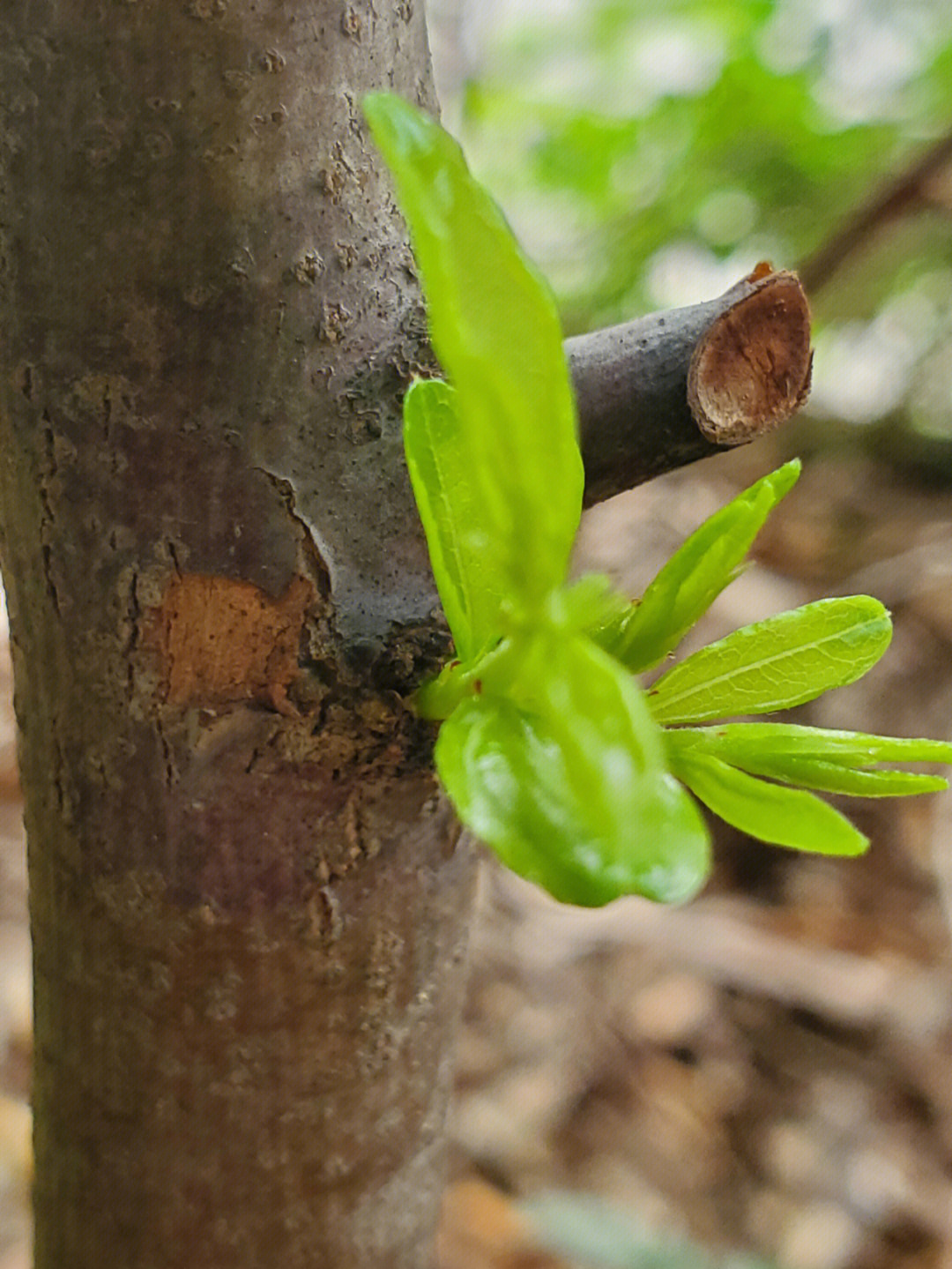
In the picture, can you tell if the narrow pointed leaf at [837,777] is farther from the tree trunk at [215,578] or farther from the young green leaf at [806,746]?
the tree trunk at [215,578]

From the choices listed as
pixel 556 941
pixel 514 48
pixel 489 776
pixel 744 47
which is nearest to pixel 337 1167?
pixel 489 776

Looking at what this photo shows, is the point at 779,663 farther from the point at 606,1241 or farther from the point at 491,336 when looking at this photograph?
the point at 606,1241

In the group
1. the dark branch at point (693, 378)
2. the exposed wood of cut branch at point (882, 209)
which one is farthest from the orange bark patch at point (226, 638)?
the exposed wood of cut branch at point (882, 209)

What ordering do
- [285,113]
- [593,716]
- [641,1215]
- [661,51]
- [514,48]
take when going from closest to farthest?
[593,716] < [285,113] < [641,1215] < [661,51] < [514,48]

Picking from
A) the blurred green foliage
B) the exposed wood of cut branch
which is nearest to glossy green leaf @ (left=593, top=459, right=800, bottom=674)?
the blurred green foliage

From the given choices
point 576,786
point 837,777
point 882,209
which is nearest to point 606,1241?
point 837,777

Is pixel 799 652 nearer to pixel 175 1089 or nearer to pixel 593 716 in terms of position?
pixel 593 716
